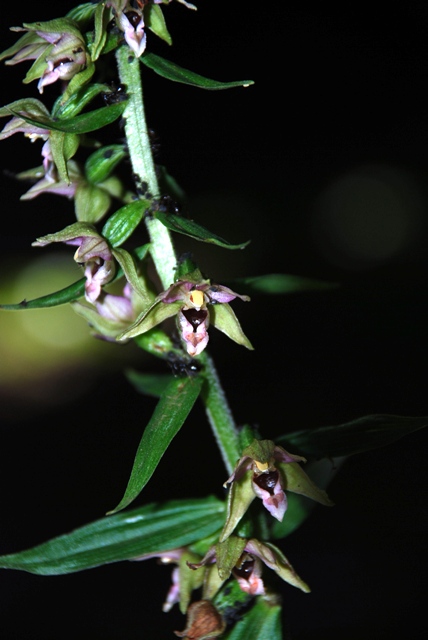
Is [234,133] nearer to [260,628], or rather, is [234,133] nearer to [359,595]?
[359,595]

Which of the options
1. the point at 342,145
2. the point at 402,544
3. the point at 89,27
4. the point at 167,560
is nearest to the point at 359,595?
the point at 402,544

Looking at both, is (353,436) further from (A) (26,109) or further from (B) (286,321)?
(B) (286,321)

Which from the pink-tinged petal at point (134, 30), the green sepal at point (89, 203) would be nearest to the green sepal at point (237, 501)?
the green sepal at point (89, 203)

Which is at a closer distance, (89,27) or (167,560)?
(89,27)

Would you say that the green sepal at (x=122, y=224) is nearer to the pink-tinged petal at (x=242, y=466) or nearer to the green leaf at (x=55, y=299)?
the green leaf at (x=55, y=299)

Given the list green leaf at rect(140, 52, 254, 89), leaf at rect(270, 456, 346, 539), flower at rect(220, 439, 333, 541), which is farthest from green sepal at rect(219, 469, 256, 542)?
green leaf at rect(140, 52, 254, 89)
